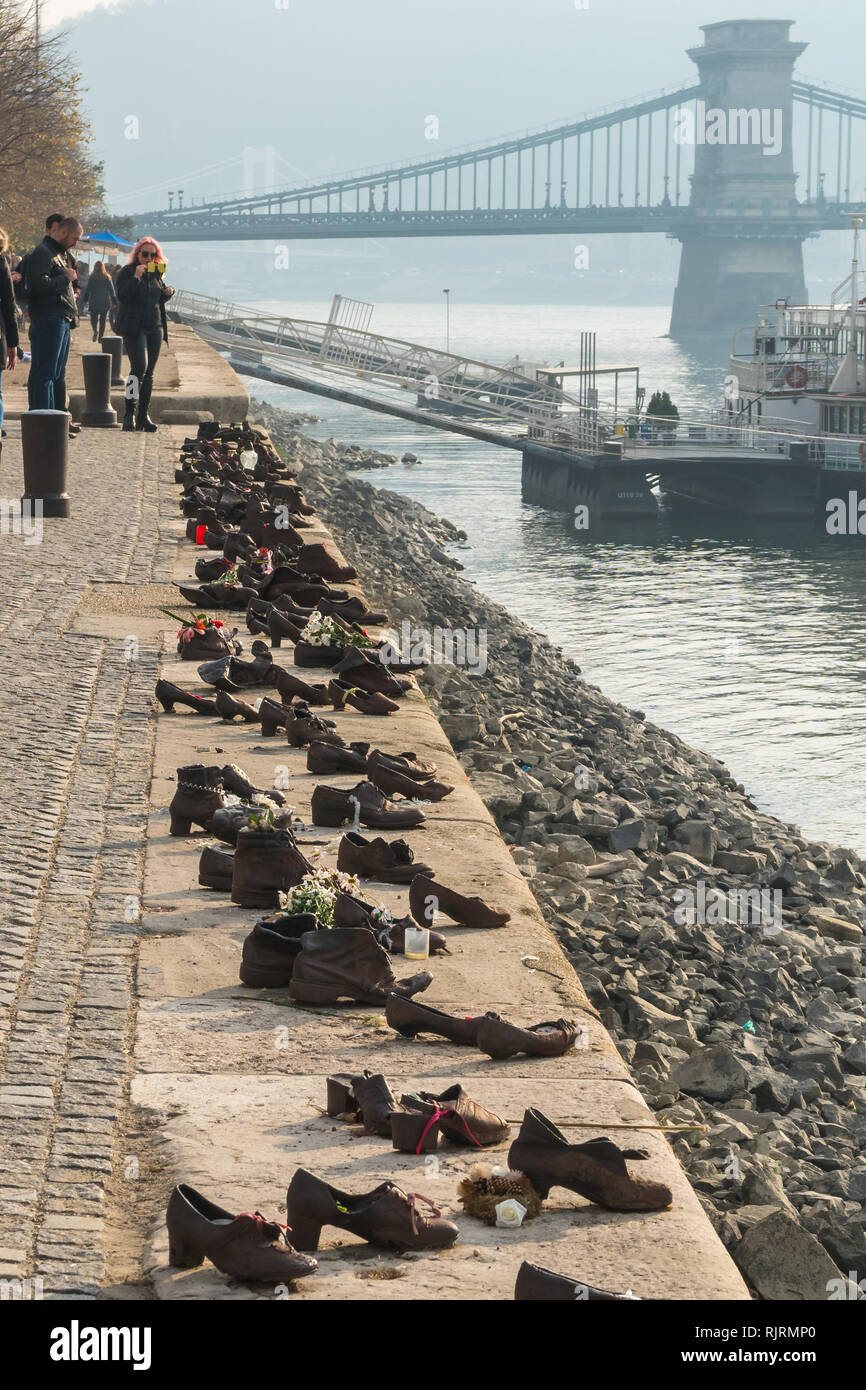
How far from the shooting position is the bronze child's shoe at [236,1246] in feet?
9.76

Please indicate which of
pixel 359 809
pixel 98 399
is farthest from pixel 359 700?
pixel 98 399

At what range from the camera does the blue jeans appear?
13.0 metres

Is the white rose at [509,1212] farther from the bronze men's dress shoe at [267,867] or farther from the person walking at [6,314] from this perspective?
the person walking at [6,314]

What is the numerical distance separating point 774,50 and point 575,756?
460 feet

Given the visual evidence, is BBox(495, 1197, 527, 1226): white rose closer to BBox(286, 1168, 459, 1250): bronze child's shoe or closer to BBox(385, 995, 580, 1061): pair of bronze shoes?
BBox(286, 1168, 459, 1250): bronze child's shoe

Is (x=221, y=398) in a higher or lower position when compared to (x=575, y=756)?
higher

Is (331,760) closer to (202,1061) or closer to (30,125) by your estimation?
(202,1061)

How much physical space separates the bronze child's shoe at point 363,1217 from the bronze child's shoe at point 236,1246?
0.21 feet

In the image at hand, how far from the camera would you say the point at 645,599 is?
31078mm

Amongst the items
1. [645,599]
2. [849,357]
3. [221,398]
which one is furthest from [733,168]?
[221,398]

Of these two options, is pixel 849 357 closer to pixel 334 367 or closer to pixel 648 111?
pixel 334 367

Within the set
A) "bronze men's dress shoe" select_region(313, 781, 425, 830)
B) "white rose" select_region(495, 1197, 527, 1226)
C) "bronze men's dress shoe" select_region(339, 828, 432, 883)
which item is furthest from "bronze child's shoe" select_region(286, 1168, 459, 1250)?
"bronze men's dress shoe" select_region(313, 781, 425, 830)

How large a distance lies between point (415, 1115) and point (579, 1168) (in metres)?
0.35

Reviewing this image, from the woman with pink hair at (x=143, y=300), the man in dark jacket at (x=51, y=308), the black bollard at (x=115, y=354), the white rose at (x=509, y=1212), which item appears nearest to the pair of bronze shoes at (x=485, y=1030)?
the white rose at (x=509, y=1212)
